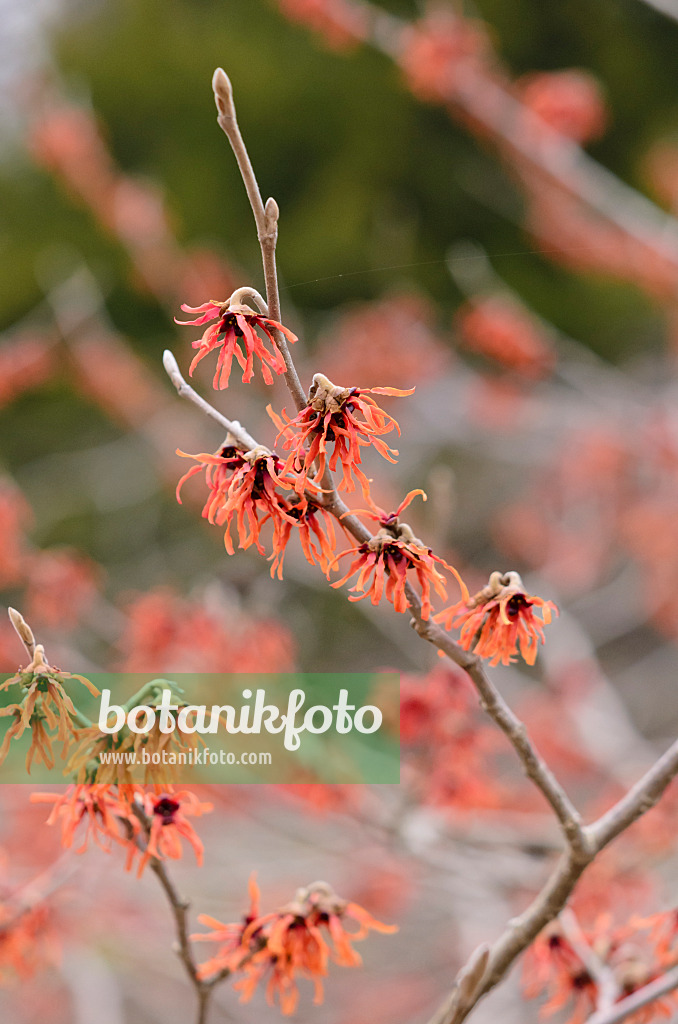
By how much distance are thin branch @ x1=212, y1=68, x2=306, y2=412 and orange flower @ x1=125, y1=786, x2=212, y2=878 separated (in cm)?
27

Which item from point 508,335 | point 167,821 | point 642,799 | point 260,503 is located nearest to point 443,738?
point 642,799

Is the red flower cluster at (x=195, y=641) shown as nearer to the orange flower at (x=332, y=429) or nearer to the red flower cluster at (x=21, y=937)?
the red flower cluster at (x=21, y=937)

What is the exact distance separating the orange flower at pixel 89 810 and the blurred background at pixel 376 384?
1.21 feet

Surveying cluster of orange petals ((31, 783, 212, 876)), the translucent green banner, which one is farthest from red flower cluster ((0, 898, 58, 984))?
cluster of orange petals ((31, 783, 212, 876))

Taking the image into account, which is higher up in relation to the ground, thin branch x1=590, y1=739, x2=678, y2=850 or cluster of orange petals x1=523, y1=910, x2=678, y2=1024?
thin branch x1=590, y1=739, x2=678, y2=850

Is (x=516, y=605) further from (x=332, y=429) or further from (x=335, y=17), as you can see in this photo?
(x=335, y=17)

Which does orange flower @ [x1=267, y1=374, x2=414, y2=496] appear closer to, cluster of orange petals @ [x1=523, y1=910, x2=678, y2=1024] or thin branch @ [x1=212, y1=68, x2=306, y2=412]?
thin branch @ [x1=212, y1=68, x2=306, y2=412]

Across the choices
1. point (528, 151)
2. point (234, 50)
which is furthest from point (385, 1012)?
point (234, 50)

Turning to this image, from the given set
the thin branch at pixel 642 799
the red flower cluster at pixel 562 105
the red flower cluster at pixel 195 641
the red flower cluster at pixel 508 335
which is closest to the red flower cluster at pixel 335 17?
the red flower cluster at pixel 562 105

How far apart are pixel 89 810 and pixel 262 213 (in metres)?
0.38

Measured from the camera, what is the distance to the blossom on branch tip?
42 centimetres

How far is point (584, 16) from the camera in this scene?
321 cm

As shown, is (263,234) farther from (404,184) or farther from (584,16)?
(584,16)

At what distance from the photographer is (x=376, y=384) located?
1675 mm
